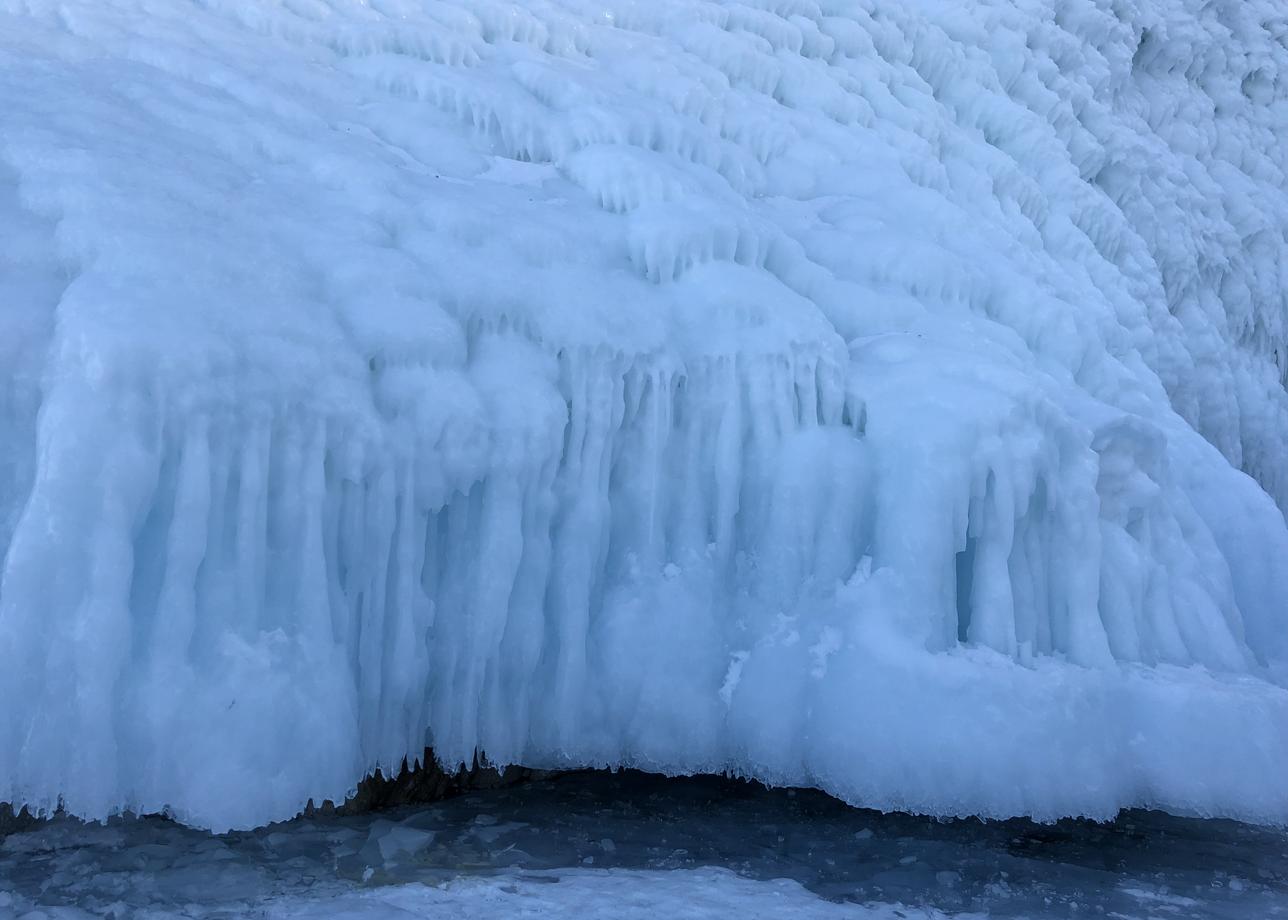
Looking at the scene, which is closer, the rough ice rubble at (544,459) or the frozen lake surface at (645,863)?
the rough ice rubble at (544,459)

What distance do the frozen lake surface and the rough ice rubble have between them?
1.24ft

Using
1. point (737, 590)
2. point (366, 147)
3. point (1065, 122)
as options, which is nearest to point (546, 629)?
point (737, 590)

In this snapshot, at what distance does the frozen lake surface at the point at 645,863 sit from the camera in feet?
11.6

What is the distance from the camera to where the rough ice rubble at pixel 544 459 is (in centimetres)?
321

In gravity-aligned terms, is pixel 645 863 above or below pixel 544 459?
below

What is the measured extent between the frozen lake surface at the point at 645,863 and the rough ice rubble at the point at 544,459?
377 mm

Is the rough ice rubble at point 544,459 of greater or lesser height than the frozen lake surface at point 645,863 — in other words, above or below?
above

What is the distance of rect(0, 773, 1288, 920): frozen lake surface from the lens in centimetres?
353

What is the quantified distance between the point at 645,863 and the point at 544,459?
1.55 meters

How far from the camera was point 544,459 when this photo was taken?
159 inches

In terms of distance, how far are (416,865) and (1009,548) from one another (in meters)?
2.54

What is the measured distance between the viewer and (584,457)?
419 centimetres

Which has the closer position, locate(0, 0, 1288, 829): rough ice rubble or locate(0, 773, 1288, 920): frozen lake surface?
locate(0, 0, 1288, 829): rough ice rubble

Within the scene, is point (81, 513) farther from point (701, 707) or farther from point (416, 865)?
point (701, 707)
